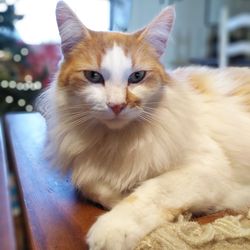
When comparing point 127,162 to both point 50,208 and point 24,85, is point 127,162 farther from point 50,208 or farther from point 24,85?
point 24,85

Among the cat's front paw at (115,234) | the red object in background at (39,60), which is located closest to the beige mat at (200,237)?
the cat's front paw at (115,234)

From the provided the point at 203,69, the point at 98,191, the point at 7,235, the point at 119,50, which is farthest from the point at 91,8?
the point at 7,235

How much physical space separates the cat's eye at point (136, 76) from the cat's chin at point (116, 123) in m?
0.07

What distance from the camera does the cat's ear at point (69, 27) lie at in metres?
0.70

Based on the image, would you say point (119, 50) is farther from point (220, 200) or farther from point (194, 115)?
point (220, 200)

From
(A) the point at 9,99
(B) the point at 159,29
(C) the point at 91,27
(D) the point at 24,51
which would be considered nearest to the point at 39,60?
(D) the point at 24,51

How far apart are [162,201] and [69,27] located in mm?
362

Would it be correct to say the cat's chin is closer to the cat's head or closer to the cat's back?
the cat's head

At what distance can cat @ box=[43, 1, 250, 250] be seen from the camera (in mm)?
645

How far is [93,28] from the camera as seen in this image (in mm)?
786

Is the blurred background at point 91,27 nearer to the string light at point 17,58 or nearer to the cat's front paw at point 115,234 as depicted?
the string light at point 17,58

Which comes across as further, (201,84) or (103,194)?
(201,84)

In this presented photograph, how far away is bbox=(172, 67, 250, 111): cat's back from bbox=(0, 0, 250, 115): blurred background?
0.09 meters

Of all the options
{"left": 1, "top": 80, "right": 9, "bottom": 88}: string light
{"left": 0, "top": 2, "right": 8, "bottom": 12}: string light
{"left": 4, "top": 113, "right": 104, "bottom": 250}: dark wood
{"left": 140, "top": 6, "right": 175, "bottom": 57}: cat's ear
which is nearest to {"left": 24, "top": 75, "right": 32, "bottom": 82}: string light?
{"left": 1, "top": 80, "right": 9, "bottom": 88}: string light
